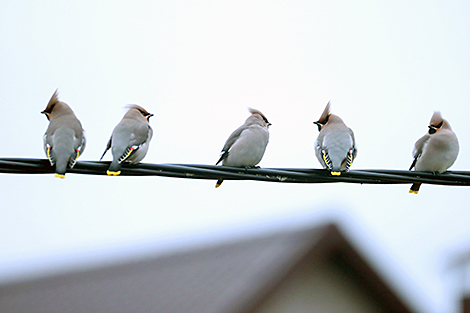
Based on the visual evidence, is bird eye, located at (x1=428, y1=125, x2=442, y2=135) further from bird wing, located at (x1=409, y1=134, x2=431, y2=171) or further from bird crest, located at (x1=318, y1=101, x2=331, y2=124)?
bird crest, located at (x1=318, y1=101, x2=331, y2=124)

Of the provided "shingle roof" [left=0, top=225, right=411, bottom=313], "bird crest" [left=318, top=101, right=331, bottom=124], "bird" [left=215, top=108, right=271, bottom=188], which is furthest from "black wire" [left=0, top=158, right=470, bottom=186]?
"shingle roof" [left=0, top=225, right=411, bottom=313]

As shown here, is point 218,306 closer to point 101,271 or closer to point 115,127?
point 115,127

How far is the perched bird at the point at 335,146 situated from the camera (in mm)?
5480

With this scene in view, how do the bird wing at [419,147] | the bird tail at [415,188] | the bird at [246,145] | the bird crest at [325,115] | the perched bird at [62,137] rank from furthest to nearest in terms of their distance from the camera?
1. the bird crest at [325,115]
2. the bird wing at [419,147]
3. the bird at [246,145]
4. the bird tail at [415,188]
5. the perched bird at [62,137]

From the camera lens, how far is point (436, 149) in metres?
5.91

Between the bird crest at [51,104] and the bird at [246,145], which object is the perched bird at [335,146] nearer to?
the bird at [246,145]

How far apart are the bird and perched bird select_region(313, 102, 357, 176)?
1.69ft

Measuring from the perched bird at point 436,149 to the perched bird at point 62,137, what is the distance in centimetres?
289

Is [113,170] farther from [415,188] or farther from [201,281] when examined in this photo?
[201,281]

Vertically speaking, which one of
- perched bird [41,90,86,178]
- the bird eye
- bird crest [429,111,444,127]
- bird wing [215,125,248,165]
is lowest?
perched bird [41,90,86,178]

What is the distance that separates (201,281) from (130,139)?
15.7 ft

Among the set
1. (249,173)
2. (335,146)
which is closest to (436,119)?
(335,146)

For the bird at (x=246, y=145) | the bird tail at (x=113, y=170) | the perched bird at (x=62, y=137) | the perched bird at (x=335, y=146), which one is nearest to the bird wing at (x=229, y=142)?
the bird at (x=246, y=145)

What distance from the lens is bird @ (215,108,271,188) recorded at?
5973 mm
